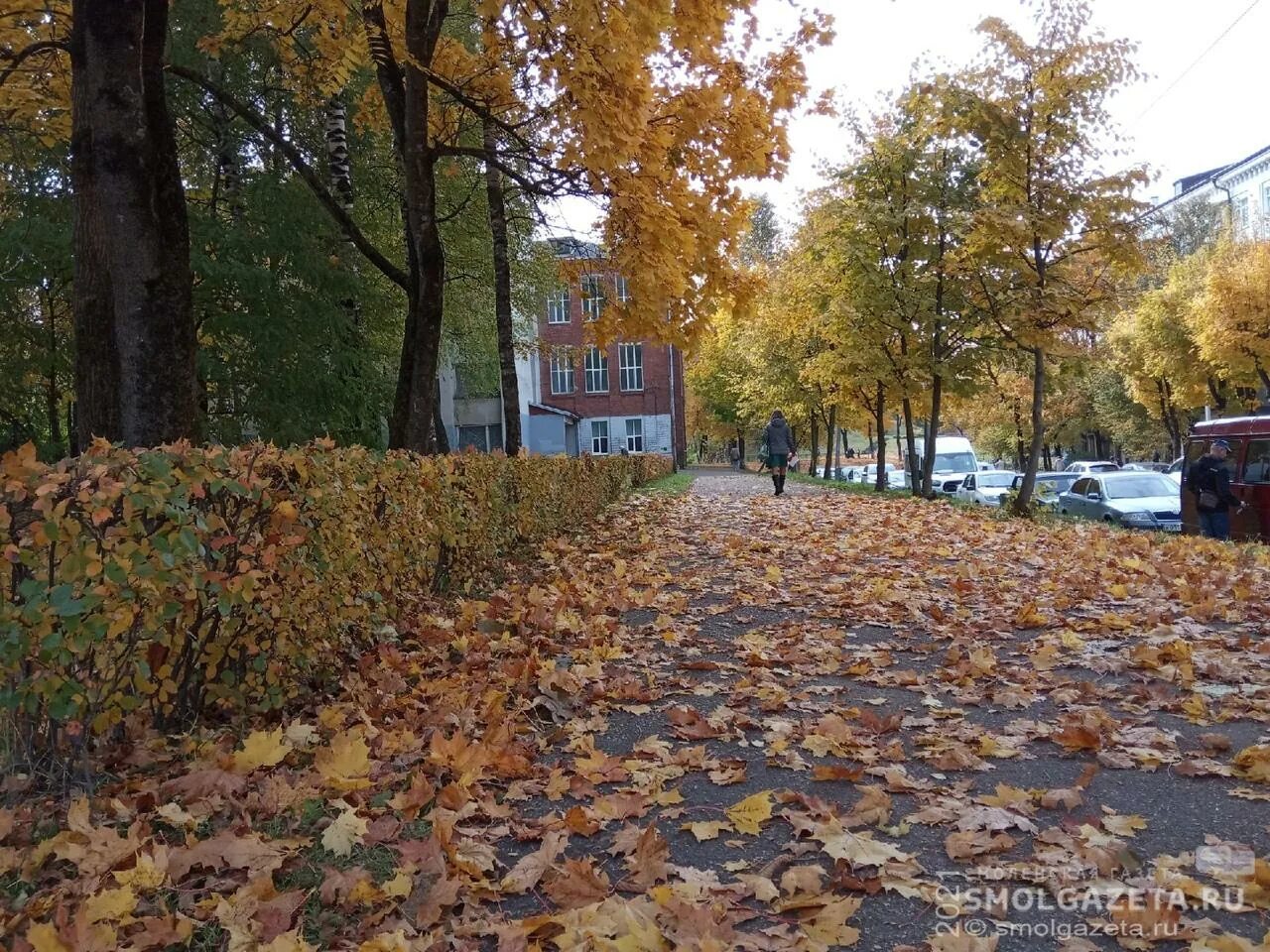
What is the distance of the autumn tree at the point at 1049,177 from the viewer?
14.1 meters

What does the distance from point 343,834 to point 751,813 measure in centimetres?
141

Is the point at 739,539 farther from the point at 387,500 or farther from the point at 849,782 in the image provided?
the point at 849,782

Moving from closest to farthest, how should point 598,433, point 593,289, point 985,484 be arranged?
point 593,289 → point 985,484 → point 598,433

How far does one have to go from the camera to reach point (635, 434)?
53.7 metres

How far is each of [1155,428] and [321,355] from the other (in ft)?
169

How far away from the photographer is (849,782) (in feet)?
11.3

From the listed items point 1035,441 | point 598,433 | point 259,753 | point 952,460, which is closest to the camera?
point 259,753

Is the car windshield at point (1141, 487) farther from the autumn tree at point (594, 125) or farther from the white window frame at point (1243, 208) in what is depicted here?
the white window frame at point (1243, 208)

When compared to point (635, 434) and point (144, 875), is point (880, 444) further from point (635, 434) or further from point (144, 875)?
point (635, 434)

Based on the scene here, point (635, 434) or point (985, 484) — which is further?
point (635, 434)

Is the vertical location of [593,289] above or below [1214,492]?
above

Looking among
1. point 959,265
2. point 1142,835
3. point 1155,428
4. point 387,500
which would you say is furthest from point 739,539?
point 1155,428

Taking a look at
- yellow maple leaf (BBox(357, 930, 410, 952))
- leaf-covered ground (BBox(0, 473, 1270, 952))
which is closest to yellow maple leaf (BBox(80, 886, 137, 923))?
leaf-covered ground (BBox(0, 473, 1270, 952))

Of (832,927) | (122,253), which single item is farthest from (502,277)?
(832,927)
